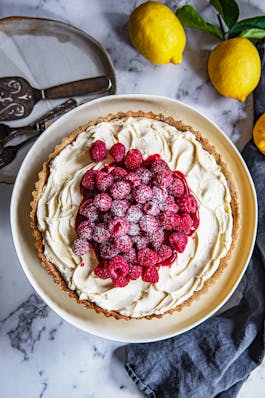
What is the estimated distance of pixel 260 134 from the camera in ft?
8.87

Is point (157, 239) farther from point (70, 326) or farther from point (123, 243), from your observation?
point (70, 326)

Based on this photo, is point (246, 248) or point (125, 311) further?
point (246, 248)

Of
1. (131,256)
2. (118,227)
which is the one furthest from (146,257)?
(118,227)

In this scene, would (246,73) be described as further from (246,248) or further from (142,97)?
(246,248)

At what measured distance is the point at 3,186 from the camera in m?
2.78

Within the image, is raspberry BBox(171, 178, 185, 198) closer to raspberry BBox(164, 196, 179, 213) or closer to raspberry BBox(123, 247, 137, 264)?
raspberry BBox(164, 196, 179, 213)

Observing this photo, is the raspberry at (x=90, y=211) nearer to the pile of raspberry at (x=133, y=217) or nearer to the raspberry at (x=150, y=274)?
the pile of raspberry at (x=133, y=217)

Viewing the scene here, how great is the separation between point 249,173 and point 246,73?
1.47 feet

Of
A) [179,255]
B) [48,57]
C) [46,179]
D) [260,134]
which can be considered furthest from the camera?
[48,57]

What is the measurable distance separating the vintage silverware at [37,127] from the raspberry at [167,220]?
0.80 m

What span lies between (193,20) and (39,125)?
86 centimetres

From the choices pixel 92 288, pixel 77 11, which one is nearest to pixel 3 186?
pixel 92 288

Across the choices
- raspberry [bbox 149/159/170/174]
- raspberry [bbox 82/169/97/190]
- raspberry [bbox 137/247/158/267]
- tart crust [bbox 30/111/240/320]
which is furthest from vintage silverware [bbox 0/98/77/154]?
raspberry [bbox 137/247/158/267]

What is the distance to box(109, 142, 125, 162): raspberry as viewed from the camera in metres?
2.37
